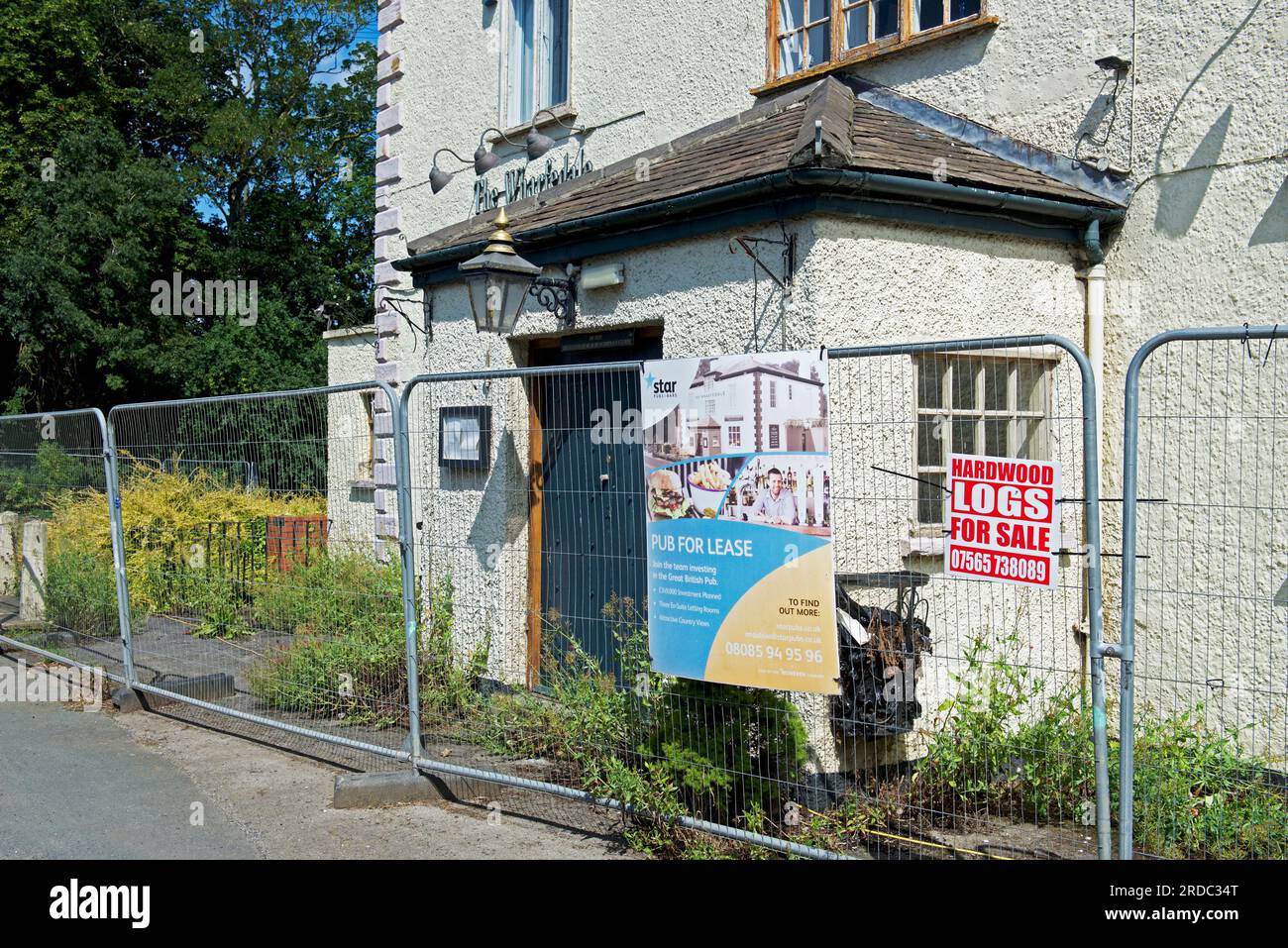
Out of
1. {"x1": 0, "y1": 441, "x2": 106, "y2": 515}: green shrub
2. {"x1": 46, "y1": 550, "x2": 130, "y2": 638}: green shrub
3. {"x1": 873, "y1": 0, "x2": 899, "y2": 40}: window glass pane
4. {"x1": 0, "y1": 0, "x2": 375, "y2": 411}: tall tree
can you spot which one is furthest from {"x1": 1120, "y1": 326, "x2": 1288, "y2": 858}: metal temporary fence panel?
{"x1": 0, "y1": 0, "x2": 375, "y2": 411}: tall tree

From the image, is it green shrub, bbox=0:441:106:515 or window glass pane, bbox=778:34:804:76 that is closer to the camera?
window glass pane, bbox=778:34:804:76

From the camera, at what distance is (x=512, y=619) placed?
23.4 feet

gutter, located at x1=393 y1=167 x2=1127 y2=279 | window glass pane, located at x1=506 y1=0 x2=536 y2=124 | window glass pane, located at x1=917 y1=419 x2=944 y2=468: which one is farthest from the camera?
window glass pane, located at x1=506 y1=0 x2=536 y2=124

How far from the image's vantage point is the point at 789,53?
328 inches

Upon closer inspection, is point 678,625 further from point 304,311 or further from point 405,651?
point 304,311

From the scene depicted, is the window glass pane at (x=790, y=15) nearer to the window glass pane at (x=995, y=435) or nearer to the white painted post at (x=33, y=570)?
the window glass pane at (x=995, y=435)

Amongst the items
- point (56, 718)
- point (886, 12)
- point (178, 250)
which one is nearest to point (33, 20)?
point (178, 250)

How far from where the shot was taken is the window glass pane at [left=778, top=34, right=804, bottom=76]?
8.31 meters

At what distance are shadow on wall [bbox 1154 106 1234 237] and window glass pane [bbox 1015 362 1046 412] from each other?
108cm

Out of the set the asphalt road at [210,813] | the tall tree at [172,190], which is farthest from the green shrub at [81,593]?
the tall tree at [172,190]

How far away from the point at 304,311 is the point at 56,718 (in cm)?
2187

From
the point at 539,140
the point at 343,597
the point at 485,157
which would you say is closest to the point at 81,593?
the point at 343,597

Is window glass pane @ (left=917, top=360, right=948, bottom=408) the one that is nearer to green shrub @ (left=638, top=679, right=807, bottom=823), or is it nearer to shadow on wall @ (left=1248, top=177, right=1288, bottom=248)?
shadow on wall @ (left=1248, top=177, right=1288, bottom=248)

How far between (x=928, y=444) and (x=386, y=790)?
3.65 metres
